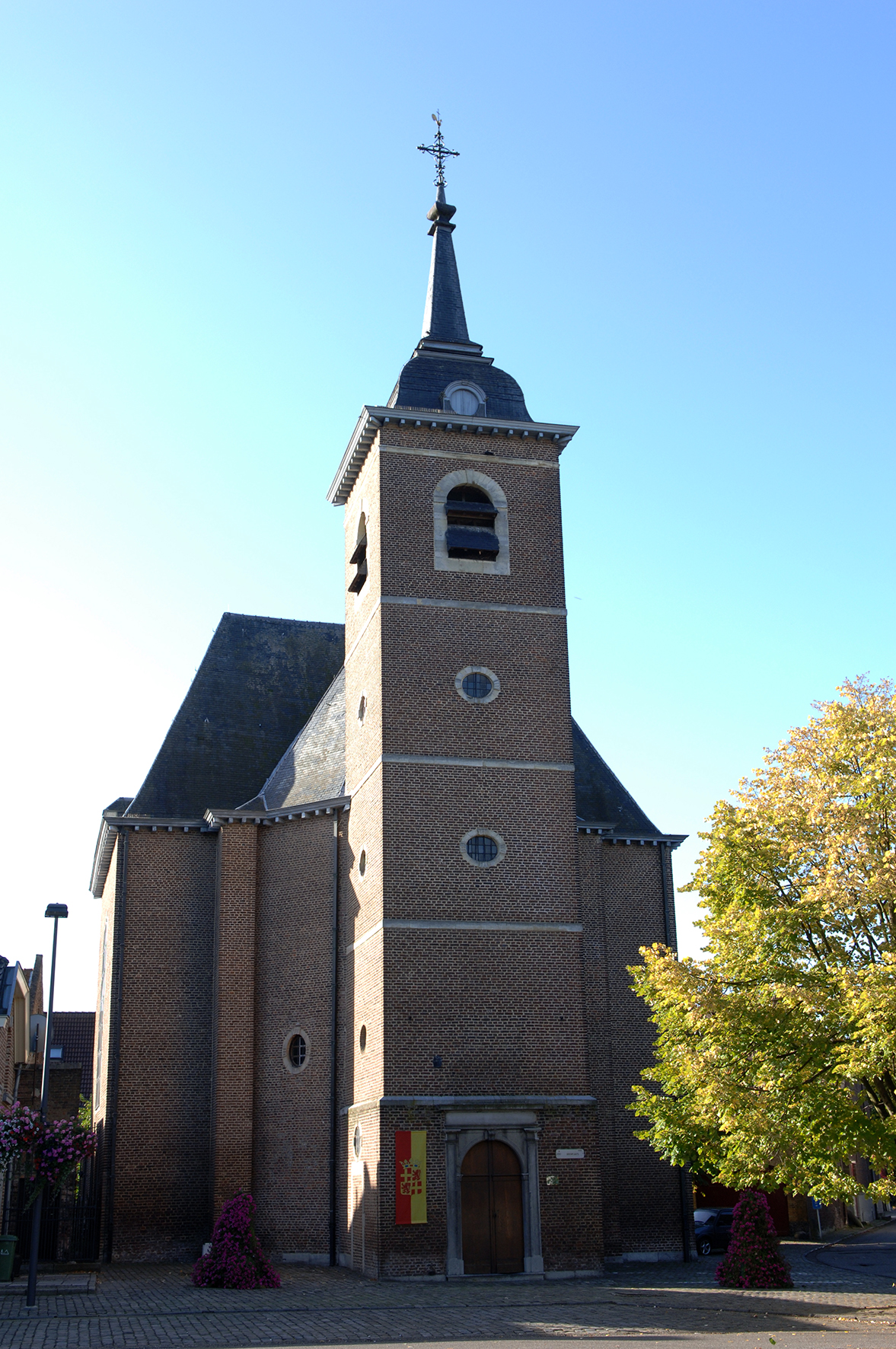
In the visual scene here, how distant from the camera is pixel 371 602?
26562 mm

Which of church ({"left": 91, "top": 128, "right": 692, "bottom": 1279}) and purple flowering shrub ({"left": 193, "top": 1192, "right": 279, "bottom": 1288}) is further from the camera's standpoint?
church ({"left": 91, "top": 128, "right": 692, "bottom": 1279})

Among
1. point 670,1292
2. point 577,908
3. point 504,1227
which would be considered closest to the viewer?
point 670,1292

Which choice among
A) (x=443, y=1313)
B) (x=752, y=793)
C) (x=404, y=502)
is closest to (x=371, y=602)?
(x=404, y=502)

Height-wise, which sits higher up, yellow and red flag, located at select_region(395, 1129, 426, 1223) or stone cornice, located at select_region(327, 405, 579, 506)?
stone cornice, located at select_region(327, 405, 579, 506)

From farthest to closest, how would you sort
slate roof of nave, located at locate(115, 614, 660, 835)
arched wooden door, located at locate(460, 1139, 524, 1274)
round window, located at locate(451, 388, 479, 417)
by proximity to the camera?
slate roof of nave, located at locate(115, 614, 660, 835)
round window, located at locate(451, 388, 479, 417)
arched wooden door, located at locate(460, 1139, 524, 1274)

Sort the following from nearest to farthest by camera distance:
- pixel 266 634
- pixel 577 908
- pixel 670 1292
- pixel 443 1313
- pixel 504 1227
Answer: pixel 443 1313 → pixel 670 1292 → pixel 504 1227 → pixel 577 908 → pixel 266 634

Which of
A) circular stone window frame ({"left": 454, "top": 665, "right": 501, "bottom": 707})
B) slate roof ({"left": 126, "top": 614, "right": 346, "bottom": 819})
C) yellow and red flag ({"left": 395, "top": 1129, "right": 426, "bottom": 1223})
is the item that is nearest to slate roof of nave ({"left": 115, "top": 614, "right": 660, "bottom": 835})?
slate roof ({"left": 126, "top": 614, "right": 346, "bottom": 819})

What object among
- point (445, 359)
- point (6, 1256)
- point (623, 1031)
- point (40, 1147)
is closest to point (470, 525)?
point (445, 359)

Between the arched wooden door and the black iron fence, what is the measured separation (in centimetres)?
890

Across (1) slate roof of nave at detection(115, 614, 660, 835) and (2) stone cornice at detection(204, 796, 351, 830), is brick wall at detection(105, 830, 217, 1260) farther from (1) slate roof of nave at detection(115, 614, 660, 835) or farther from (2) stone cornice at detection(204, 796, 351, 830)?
(1) slate roof of nave at detection(115, 614, 660, 835)

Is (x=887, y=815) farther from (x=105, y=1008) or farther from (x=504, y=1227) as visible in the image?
(x=105, y=1008)

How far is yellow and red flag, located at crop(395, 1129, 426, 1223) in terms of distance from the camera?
71.6 feet

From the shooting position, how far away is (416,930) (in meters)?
23.5

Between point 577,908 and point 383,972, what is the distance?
4.13 metres
